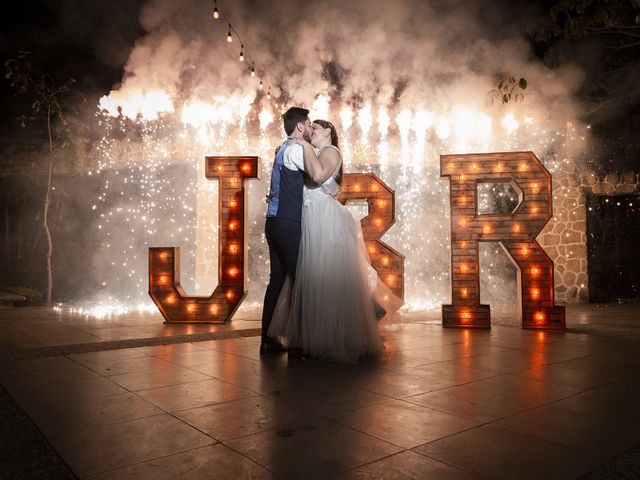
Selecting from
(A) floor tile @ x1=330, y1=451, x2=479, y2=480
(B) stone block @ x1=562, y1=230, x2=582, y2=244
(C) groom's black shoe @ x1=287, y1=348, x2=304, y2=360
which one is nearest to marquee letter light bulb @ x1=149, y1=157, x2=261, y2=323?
(C) groom's black shoe @ x1=287, y1=348, x2=304, y2=360

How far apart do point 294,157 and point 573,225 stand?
307 inches

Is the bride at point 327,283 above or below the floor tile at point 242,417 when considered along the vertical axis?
above

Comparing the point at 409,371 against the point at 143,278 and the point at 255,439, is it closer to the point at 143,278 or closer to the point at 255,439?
the point at 255,439

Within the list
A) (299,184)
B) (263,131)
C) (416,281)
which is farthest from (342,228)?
(263,131)

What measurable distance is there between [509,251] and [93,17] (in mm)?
11614

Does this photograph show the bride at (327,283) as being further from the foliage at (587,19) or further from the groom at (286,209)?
the foliage at (587,19)

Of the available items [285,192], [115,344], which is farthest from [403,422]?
[115,344]

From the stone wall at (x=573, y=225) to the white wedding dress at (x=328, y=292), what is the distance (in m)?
6.99

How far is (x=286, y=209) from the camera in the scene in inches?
156

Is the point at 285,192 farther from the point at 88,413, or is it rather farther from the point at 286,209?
the point at 88,413

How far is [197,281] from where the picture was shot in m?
10.7

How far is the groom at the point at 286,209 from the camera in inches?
155

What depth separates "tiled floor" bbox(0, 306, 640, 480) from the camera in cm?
176

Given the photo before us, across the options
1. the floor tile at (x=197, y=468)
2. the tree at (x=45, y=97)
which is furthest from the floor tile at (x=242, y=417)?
the tree at (x=45, y=97)
